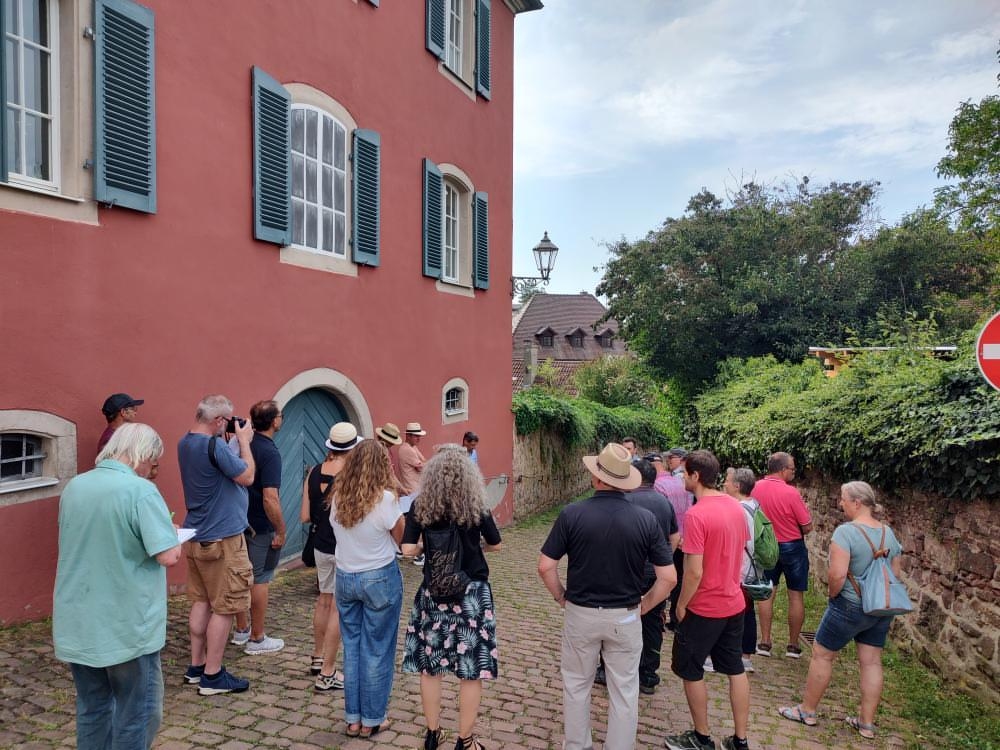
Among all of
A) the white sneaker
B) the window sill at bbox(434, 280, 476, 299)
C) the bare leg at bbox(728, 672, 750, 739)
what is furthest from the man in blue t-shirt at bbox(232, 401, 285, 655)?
the window sill at bbox(434, 280, 476, 299)

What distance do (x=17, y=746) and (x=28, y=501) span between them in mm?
1838

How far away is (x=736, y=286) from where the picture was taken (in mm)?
19984

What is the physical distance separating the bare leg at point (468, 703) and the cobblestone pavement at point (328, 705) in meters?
0.32

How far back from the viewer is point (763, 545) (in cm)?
575

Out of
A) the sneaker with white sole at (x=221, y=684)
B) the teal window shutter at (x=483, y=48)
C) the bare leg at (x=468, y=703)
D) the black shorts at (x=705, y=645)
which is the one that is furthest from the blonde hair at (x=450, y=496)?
the teal window shutter at (x=483, y=48)

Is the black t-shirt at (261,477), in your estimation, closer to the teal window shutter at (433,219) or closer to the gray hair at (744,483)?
the gray hair at (744,483)

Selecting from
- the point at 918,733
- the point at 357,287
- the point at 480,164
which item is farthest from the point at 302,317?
the point at 918,733

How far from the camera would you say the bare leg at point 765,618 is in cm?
650

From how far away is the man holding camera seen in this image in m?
4.71

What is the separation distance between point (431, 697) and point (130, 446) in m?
2.20

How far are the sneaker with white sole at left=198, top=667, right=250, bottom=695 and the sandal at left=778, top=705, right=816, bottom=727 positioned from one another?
3.76 meters

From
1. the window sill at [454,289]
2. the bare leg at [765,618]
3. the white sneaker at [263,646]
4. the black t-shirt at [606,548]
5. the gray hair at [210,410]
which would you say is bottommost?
the bare leg at [765,618]

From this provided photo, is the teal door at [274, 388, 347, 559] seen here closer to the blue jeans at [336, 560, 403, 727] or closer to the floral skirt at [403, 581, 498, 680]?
the blue jeans at [336, 560, 403, 727]

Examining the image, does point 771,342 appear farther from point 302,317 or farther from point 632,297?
point 302,317
